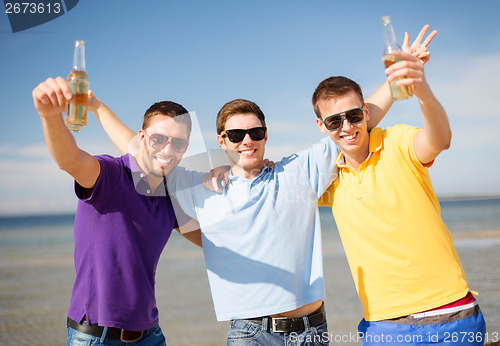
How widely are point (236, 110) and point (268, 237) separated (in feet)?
3.63

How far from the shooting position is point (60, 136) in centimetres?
240

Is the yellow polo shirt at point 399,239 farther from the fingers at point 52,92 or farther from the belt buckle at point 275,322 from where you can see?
the fingers at point 52,92

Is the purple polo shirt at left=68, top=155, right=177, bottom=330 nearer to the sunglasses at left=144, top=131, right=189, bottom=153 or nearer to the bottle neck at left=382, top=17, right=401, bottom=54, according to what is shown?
the sunglasses at left=144, top=131, right=189, bottom=153

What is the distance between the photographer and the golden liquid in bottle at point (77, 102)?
2.45m

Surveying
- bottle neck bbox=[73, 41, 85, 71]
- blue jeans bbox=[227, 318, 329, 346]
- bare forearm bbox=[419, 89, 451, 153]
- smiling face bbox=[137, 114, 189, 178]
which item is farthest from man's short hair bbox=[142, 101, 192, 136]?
bare forearm bbox=[419, 89, 451, 153]

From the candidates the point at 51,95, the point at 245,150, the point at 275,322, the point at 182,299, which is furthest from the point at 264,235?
the point at 182,299

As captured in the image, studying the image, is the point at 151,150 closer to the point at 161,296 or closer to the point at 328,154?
the point at 328,154

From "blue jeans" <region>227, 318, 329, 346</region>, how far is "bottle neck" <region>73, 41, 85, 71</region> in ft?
6.73

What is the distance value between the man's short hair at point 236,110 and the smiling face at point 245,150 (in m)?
0.04

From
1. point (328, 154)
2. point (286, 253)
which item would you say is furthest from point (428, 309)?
point (328, 154)

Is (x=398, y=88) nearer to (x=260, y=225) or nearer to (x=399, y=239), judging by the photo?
(x=399, y=239)

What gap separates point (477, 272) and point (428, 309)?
9.23m

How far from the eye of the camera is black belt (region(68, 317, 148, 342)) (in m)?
2.83

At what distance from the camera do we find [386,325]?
9.05 feet
